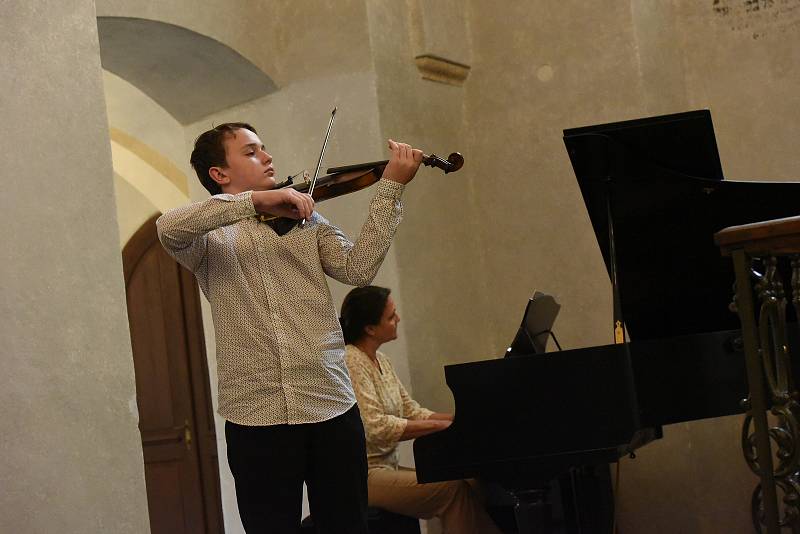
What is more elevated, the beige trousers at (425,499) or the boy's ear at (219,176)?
the boy's ear at (219,176)

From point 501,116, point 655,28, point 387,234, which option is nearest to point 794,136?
point 655,28

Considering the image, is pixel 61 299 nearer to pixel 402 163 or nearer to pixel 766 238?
pixel 402 163

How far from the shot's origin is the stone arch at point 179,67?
4.43 meters

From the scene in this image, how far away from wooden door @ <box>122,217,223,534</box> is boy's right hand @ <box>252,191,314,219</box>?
11.3 ft

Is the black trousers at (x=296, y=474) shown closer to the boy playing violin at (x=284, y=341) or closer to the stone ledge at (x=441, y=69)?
the boy playing violin at (x=284, y=341)

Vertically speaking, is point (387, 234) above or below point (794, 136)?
below

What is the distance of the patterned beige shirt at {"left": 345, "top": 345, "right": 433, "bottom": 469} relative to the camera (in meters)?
3.95

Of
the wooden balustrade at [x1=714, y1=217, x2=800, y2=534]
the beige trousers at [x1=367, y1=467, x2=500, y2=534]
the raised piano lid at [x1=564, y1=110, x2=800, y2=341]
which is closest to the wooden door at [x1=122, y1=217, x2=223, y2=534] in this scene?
the beige trousers at [x1=367, y1=467, x2=500, y2=534]

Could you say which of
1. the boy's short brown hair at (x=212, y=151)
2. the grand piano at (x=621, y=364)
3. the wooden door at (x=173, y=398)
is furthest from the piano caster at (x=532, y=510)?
the wooden door at (x=173, y=398)

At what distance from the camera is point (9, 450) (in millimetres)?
2799

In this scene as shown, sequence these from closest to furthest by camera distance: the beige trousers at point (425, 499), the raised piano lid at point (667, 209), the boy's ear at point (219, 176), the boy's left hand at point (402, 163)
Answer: the boy's left hand at point (402, 163) < the boy's ear at point (219, 176) < the raised piano lid at point (667, 209) < the beige trousers at point (425, 499)

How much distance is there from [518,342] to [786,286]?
94cm

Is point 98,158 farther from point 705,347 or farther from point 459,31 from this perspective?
point 459,31

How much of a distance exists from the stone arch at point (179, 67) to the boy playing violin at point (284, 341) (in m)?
2.18
